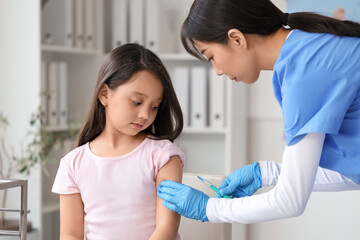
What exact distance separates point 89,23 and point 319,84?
81.9 inches

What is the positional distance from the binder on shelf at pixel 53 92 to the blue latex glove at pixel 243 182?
1.45 meters

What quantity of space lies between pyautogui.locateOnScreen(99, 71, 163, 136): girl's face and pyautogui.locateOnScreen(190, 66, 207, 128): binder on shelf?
139 centimetres

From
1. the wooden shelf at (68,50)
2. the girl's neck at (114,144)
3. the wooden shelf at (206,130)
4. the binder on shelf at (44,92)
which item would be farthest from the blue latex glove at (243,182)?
the wooden shelf at (68,50)

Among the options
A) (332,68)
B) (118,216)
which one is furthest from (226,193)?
(332,68)

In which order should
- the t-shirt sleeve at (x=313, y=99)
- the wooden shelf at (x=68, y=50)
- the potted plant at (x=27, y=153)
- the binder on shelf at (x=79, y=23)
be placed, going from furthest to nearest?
the binder on shelf at (x=79, y=23) → the wooden shelf at (x=68, y=50) → the potted plant at (x=27, y=153) → the t-shirt sleeve at (x=313, y=99)

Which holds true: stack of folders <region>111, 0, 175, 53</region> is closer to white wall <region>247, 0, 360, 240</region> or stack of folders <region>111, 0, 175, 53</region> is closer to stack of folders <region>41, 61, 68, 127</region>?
stack of folders <region>41, 61, 68, 127</region>

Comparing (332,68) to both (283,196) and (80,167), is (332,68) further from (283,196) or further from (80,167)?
(80,167)

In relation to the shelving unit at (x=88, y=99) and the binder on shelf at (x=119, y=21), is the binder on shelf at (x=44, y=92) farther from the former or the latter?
the binder on shelf at (x=119, y=21)

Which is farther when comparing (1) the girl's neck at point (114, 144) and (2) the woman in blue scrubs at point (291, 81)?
(1) the girl's neck at point (114, 144)

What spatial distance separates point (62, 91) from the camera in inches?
111

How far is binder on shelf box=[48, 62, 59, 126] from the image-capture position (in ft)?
8.96

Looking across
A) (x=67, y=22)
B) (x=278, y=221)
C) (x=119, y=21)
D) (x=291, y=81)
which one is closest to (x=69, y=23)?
(x=67, y=22)

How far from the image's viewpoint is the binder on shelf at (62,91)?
2.79 m

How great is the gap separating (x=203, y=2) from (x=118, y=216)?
0.58m
